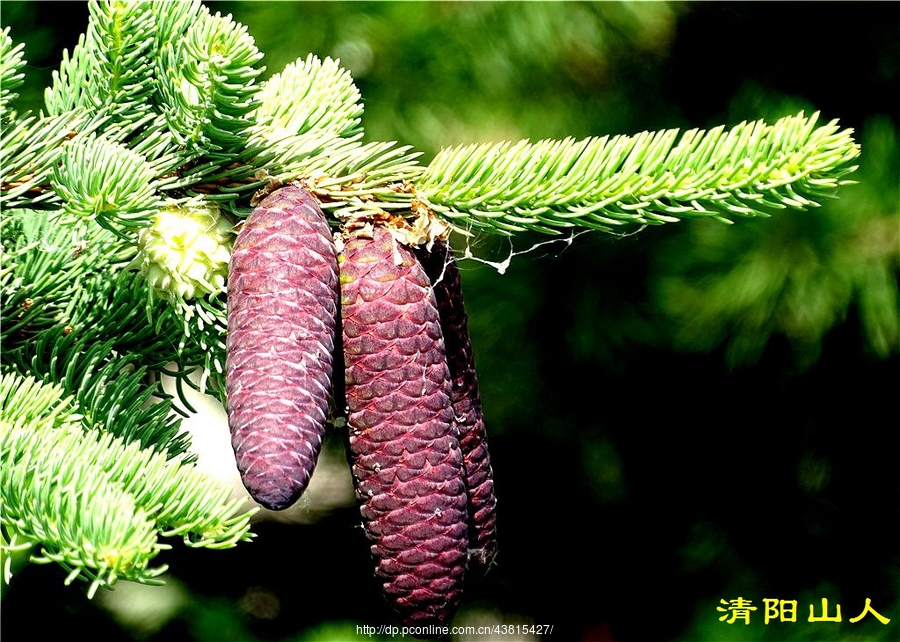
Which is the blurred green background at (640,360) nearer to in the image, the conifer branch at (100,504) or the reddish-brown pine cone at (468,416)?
the reddish-brown pine cone at (468,416)

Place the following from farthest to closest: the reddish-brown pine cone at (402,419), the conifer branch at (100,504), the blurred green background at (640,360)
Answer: the blurred green background at (640,360), the reddish-brown pine cone at (402,419), the conifer branch at (100,504)

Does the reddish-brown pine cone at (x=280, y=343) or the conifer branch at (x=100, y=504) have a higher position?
the reddish-brown pine cone at (x=280, y=343)

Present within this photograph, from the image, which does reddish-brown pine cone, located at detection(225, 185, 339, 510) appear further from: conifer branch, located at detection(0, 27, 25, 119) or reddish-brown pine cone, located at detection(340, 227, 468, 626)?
conifer branch, located at detection(0, 27, 25, 119)

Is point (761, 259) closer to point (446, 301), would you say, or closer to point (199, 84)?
point (446, 301)

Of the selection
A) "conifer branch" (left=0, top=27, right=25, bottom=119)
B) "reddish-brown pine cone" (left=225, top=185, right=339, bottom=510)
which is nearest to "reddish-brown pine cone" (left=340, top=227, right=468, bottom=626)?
"reddish-brown pine cone" (left=225, top=185, right=339, bottom=510)

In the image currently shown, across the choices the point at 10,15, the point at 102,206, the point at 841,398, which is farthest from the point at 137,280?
the point at 841,398

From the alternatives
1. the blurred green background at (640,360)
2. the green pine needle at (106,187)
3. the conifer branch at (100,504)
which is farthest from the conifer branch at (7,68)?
the blurred green background at (640,360)

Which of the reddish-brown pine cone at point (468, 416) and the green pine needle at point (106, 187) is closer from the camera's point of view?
the green pine needle at point (106, 187)
